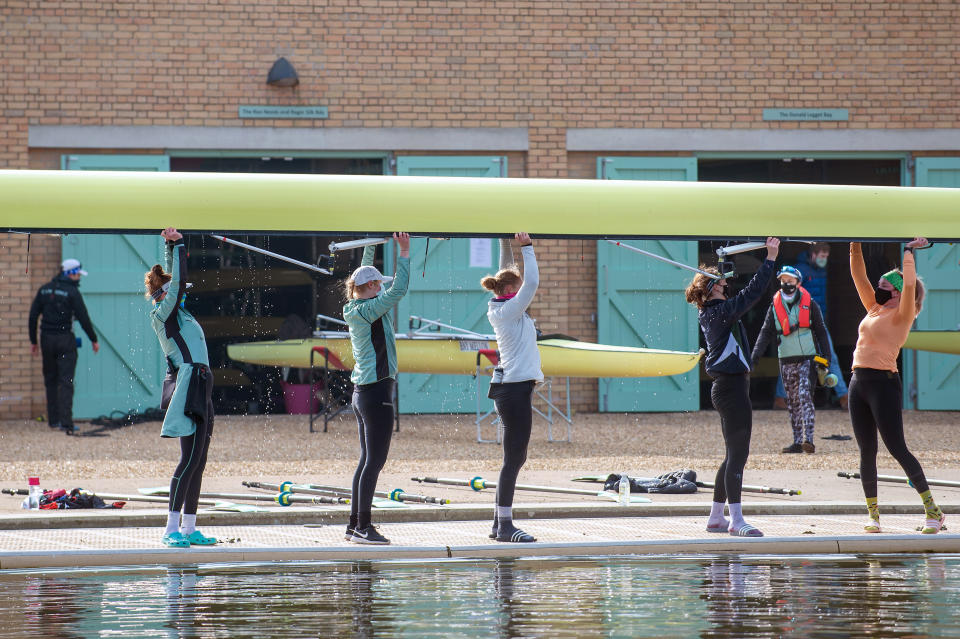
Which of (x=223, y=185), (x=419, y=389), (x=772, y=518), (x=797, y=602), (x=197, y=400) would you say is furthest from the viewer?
(x=419, y=389)

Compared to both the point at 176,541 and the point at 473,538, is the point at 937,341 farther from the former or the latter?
the point at 176,541

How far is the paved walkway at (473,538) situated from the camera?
6824 millimetres

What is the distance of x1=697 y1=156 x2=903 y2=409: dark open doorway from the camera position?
631 inches

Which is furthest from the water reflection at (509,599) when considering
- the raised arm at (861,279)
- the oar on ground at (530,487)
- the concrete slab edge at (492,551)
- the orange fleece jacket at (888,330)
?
the oar on ground at (530,487)

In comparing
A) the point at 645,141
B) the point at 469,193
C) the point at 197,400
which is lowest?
the point at 197,400

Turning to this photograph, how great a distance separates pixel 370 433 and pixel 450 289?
809 cm

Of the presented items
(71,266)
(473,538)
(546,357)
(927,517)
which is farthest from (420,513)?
(71,266)

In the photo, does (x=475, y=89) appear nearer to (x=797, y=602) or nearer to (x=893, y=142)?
(x=893, y=142)

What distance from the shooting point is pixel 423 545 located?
700cm

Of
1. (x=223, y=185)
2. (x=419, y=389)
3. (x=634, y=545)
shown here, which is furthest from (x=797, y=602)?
(x=419, y=389)

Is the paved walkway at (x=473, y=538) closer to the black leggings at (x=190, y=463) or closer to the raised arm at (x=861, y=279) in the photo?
the black leggings at (x=190, y=463)

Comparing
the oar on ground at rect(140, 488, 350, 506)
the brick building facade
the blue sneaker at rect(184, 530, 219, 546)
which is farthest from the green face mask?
the brick building facade

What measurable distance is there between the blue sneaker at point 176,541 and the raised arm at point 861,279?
4317mm

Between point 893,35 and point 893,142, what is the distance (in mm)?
1369
